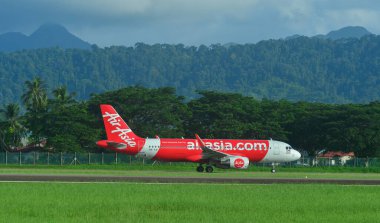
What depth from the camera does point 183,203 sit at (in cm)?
3231

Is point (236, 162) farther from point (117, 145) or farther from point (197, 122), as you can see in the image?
point (197, 122)

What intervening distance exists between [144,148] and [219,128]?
Answer: 1763 inches

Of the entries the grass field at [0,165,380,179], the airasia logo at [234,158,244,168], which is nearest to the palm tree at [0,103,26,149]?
the grass field at [0,165,380,179]

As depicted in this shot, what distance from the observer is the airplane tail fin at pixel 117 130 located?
237ft

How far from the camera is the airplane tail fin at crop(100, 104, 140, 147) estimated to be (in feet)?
237

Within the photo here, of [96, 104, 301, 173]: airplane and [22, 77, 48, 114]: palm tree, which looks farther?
[22, 77, 48, 114]: palm tree

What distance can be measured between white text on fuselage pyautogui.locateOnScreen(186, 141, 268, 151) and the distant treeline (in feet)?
111

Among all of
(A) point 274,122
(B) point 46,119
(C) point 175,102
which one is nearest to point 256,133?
(A) point 274,122

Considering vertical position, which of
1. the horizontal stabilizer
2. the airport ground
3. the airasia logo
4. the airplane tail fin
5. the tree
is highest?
the tree

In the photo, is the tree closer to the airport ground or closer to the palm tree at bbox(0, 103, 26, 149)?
the palm tree at bbox(0, 103, 26, 149)

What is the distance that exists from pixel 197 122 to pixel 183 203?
9023 centimetres

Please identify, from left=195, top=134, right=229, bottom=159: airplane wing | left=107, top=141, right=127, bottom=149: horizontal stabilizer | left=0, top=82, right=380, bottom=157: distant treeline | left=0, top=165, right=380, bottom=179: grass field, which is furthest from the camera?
left=0, top=82, right=380, bottom=157: distant treeline

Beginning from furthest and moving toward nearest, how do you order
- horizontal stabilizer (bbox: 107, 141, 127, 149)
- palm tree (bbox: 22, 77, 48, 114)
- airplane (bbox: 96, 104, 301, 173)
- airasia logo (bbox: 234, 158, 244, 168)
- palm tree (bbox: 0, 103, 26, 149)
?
palm tree (bbox: 22, 77, 48, 114), palm tree (bbox: 0, 103, 26, 149), horizontal stabilizer (bbox: 107, 141, 127, 149), airplane (bbox: 96, 104, 301, 173), airasia logo (bbox: 234, 158, 244, 168)

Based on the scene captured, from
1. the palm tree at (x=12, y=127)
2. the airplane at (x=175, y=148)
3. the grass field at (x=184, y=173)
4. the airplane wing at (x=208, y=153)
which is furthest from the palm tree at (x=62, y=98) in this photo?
the airplane wing at (x=208, y=153)
